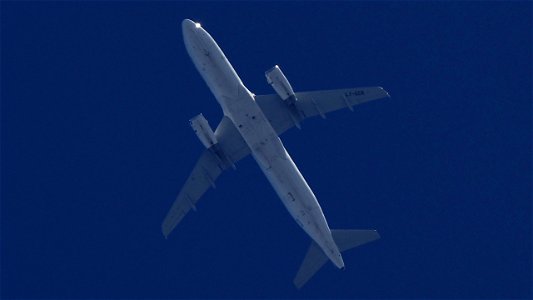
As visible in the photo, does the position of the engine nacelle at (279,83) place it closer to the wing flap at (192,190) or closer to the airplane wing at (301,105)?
the airplane wing at (301,105)

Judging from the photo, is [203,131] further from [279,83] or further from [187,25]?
[187,25]

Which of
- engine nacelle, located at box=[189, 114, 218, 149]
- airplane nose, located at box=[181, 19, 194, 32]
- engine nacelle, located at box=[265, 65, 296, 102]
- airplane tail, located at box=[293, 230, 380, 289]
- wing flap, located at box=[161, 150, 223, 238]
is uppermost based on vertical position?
airplane nose, located at box=[181, 19, 194, 32]

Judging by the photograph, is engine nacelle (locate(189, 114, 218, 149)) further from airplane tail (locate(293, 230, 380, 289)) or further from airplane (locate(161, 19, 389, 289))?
airplane tail (locate(293, 230, 380, 289))

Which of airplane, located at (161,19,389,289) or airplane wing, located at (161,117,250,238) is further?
airplane wing, located at (161,117,250,238)

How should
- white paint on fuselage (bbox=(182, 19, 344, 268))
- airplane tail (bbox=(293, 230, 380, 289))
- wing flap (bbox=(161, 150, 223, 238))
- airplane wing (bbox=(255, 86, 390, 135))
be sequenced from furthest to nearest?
wing flap (bbox=(161, 150, 223, 238)) < airplane wing (bbox=(255, 86, 390, 135)) < airplane tail (bbox=(293, 230, 380, 289)) < white paint on fuselage (bbox=(182, 19, 344, 268))

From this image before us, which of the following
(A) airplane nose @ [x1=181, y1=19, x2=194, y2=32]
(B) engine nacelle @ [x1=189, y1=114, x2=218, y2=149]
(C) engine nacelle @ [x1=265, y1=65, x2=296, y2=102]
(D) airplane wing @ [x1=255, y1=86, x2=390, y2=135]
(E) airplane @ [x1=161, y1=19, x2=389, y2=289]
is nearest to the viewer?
(E) airplane @ [x1=161, y1=19, x2=389, y2=289]

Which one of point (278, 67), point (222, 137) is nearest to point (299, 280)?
point (222, 137)

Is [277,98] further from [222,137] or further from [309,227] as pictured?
[309,227]

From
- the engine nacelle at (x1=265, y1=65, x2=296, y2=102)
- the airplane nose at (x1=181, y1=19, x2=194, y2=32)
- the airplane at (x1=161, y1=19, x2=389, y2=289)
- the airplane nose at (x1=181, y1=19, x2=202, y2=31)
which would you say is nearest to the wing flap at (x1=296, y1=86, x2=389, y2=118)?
the airplane at (x1=161, y1=19, x2=389, y2=289)

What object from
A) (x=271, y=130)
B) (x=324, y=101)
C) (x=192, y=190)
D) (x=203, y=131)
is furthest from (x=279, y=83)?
(x=192, y=190)
